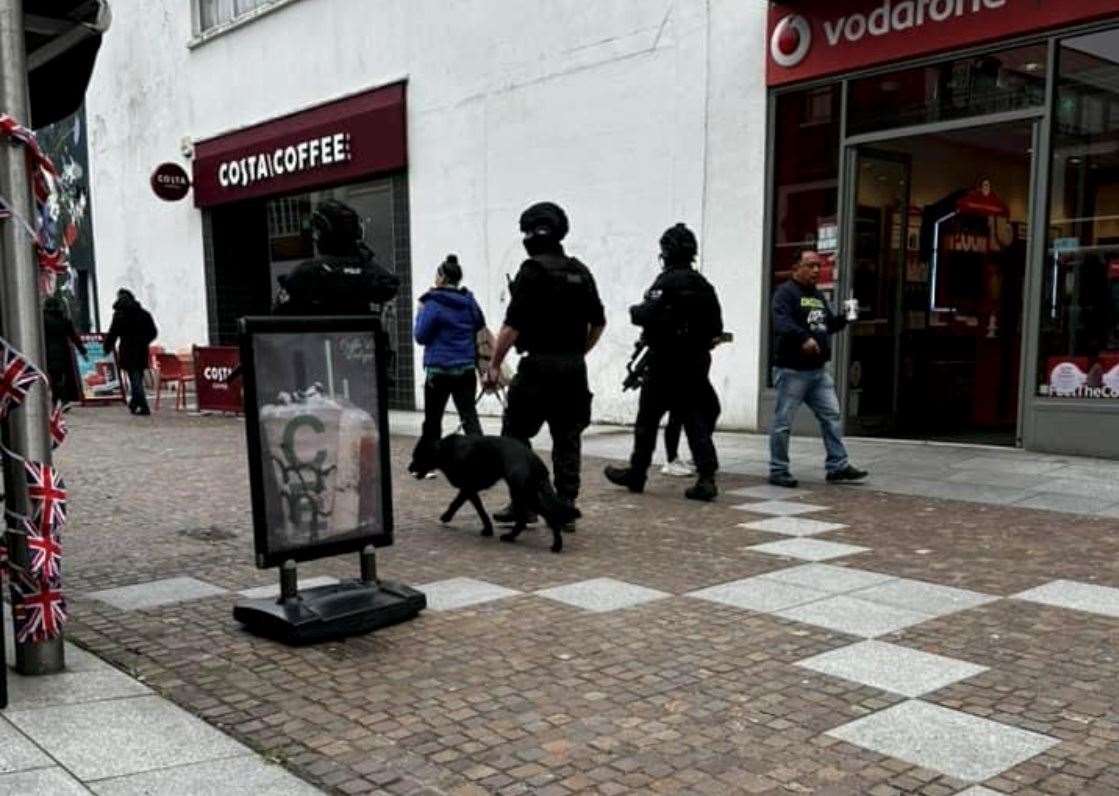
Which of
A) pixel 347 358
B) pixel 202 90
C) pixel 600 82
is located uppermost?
pixel 202 90

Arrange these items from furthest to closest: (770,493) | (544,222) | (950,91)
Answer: (950,91) → (770,493) → (544,222)

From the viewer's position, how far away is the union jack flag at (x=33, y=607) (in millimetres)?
3629

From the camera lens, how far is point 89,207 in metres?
23.8

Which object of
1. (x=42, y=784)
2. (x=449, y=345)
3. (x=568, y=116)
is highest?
(x=568, y=116)

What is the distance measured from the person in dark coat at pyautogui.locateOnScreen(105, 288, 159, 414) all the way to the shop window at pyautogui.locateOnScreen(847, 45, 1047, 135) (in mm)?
11128

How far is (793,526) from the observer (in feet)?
21.1

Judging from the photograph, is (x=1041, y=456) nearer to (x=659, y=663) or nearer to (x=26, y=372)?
(x=659, y=663)

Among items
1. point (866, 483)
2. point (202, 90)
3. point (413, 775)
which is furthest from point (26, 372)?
point (202, 90)

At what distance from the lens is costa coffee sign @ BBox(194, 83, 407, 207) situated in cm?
1493

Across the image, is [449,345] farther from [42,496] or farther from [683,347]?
[42,496]

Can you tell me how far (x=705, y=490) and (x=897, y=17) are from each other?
5.26m

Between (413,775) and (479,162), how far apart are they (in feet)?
38.1

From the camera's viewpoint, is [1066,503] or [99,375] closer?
[1066,503]

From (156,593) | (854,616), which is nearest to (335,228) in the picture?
(156,593)
